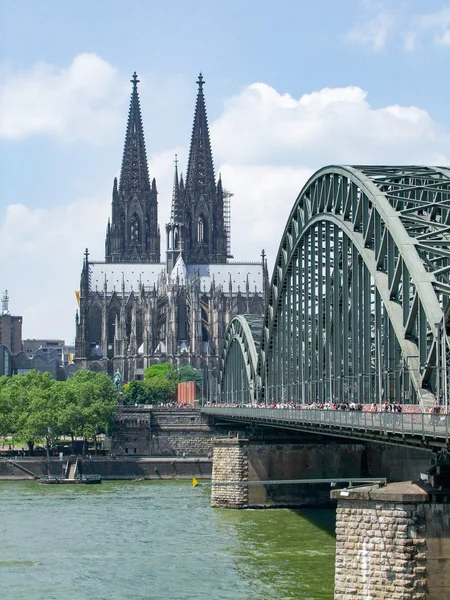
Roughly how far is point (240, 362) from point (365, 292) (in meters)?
58.0

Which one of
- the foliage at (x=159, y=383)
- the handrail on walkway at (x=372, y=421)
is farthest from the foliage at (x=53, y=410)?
the handrail on walkway at (x=372, y=421)

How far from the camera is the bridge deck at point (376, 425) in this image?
37.8 metres

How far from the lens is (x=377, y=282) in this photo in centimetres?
5353

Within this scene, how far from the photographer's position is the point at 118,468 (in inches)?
4520

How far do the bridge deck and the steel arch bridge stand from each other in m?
1.62

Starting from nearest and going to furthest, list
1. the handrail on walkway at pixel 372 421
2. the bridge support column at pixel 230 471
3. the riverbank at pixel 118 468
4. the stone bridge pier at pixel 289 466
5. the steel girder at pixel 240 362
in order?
the handrail on walkway at pixel 372 421 < the stone bridge pier at pixel 289 466 < the bridge support column at pixel 230 471 < the steel girder at pixel 240 362 < the riverbank at pixel 118 468

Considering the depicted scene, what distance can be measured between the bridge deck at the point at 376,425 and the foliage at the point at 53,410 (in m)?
56.8

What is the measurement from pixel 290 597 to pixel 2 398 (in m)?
85.7

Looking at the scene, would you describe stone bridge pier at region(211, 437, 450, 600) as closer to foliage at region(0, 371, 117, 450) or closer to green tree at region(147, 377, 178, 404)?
foliage at region(0, 371, 117, 450)

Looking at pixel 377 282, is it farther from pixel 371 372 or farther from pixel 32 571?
pixel 32 571

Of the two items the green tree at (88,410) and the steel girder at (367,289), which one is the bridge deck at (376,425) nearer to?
the steel girder at (367,289)

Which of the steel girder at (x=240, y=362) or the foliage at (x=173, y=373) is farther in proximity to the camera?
the foliage at (x=173, y=373)

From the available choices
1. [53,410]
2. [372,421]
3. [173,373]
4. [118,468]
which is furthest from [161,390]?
[372,421]

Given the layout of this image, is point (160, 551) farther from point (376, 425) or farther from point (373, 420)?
point (376, 425)
